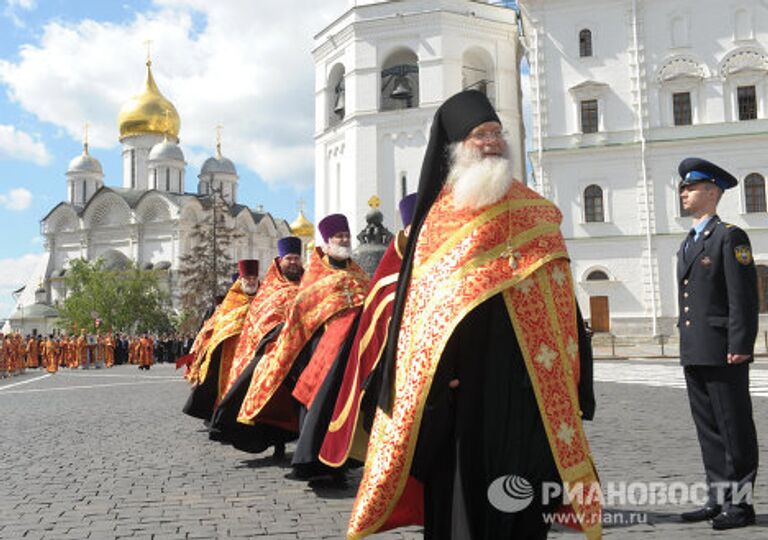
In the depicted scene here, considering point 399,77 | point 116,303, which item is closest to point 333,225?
point 399,77

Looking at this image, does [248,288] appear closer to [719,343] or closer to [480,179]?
[719,343]

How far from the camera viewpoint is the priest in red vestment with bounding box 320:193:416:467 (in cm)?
394

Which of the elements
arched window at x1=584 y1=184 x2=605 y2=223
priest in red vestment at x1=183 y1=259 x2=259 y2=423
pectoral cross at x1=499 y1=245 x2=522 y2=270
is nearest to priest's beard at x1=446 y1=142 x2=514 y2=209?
pectoral cross at x1=499 y1=245 x2=522 y2=270

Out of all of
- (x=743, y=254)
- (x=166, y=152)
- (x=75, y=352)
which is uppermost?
(x=166, y=152)

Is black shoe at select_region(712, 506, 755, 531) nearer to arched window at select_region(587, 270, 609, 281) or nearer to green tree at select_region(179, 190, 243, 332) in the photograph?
arched window at select_region(587, 270, 609, 281)

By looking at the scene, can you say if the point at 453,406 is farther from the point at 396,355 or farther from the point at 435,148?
the point at 435,148

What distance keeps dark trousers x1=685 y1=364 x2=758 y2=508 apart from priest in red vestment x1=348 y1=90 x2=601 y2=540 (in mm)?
1501

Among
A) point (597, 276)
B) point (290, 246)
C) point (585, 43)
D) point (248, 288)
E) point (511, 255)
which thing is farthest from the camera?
point (585, 43)

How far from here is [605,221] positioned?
3394cm

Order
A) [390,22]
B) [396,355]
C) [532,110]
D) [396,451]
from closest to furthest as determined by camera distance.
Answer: [396,451] < [396,355] < [532,110] < [390,22]

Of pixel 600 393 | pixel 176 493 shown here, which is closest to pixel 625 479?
pixel 176 493

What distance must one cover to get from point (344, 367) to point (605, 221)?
1198 inches

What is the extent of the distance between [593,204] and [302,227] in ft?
149

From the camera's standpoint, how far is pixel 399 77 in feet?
134
